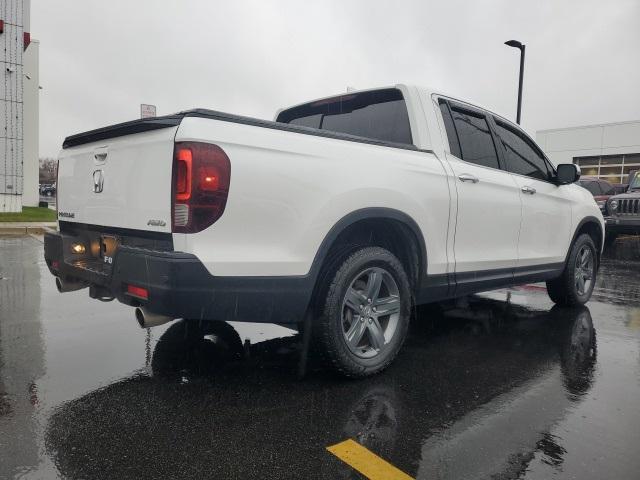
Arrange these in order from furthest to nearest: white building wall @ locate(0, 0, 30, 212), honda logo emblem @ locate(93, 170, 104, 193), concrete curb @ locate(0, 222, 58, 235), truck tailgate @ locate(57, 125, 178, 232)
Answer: white building wall @ locate(0, 0, 30, 212) → concrete curb @ locate(0, 222, 58, 235) → honda logo emblem @ locate(93, 170, 104, 193) → truck tailgate @ locate(57, 125, 178, 232)

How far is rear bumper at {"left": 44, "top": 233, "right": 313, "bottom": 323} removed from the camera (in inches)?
95.1

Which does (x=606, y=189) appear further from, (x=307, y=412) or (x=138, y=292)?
(x=138, y=292)

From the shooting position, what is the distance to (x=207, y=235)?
2473 mm

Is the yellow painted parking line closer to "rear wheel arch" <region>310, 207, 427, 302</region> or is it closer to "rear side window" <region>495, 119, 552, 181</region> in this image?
"rear wheel arch" <region>310, 207, 427, 302</region>

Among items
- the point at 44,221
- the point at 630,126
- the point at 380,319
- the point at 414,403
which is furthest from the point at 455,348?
the point at 630,126

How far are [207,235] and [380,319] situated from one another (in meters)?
1.50

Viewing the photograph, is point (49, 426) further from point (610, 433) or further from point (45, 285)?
point (45, 285)

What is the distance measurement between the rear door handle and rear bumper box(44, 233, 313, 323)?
1661 millimetres

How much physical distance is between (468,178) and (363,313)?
145cm

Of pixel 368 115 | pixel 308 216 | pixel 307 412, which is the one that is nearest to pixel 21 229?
pixel 368 115

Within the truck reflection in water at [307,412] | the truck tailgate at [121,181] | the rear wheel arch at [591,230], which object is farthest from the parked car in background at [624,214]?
the truck tailgate at [121,181]

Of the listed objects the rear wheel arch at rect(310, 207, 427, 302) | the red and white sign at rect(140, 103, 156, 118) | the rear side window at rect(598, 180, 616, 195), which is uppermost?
the red and white sign at rect(140, 103, 156, 118)

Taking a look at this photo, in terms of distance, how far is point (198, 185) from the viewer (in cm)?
242

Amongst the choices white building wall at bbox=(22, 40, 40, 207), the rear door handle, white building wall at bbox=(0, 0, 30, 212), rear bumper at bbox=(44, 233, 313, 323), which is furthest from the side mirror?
white building wall at bbox=(22, 40, 40, 207)
